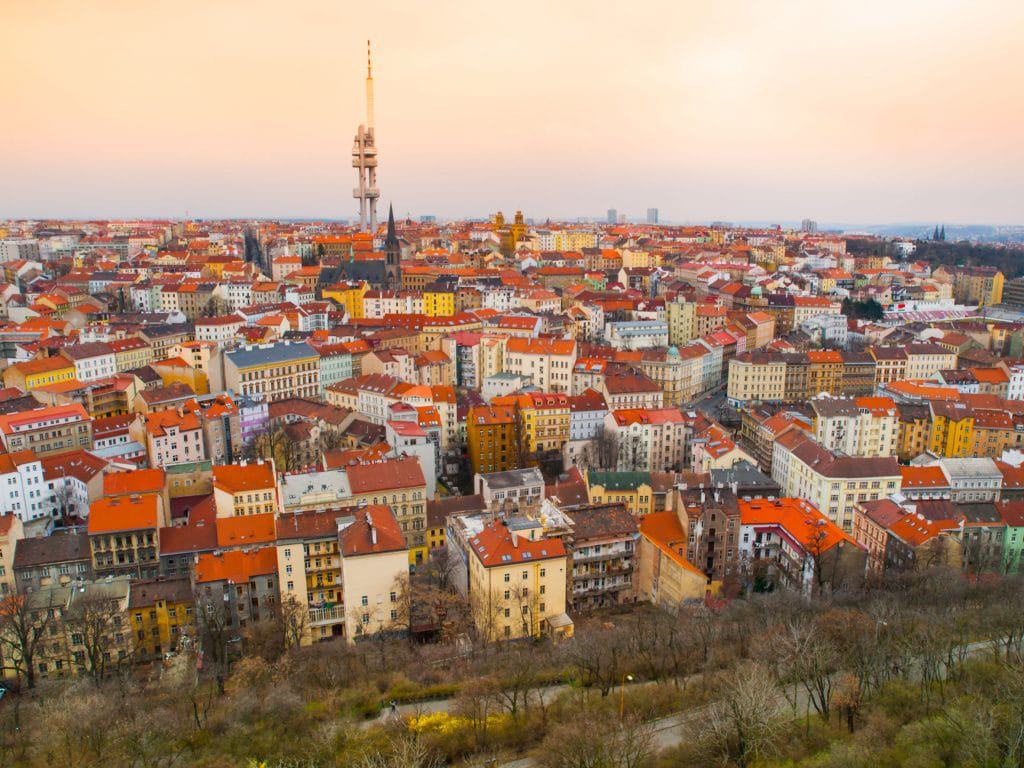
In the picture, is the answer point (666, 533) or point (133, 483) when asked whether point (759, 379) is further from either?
point (133, 483)

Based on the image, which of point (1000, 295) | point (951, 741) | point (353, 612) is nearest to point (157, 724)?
point (353, 612)

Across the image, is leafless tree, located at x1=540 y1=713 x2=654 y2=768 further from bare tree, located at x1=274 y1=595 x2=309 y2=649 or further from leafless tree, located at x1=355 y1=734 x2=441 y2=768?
bare tree, located at x1=274 y1=595 x2=309 y2=649

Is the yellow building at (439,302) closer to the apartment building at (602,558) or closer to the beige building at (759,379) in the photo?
the beige building at (759,379)

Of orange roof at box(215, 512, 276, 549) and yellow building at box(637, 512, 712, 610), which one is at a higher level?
orange roof at box(215, 512, 276, 549)

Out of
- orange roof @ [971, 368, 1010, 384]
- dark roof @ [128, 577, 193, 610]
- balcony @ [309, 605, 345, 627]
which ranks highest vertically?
orange roof @ [971, 368, 1010, 384]

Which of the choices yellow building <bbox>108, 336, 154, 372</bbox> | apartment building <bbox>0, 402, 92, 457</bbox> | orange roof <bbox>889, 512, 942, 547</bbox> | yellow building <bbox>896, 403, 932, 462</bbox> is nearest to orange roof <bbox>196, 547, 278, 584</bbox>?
apartment building <bbox>0, 402, 92, 457</bbox>

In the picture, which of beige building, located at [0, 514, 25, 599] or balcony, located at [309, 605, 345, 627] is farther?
beige building, located at [0, 514, 25, 599]

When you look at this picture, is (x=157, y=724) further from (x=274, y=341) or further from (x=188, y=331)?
(x=188, y=331)
